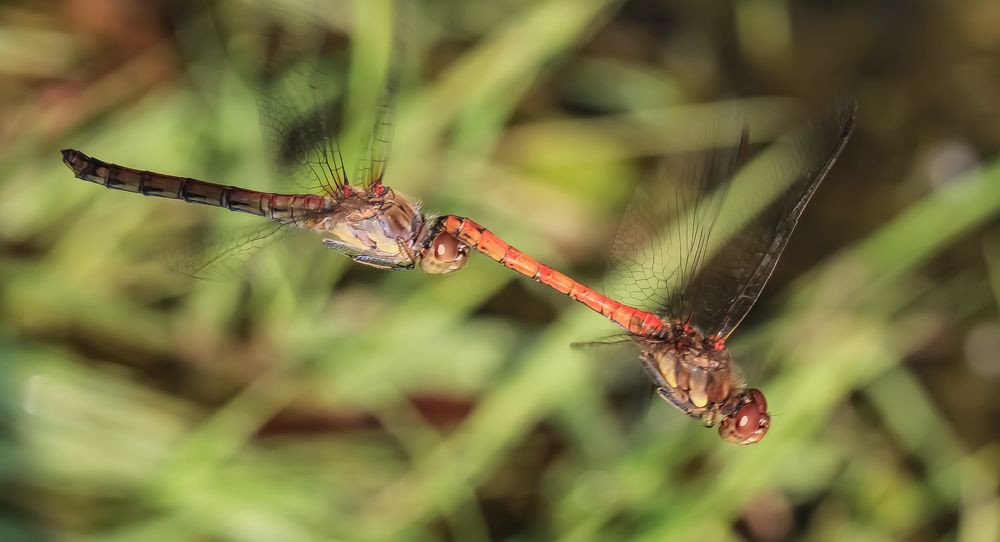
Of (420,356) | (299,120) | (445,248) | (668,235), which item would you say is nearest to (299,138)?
(299,120)

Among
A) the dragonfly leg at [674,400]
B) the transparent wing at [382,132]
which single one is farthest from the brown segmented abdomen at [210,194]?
the dragonfly leg at [674,400]

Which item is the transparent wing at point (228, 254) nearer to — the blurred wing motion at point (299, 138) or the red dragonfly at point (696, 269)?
the blurred wing motion at point (299, 138)

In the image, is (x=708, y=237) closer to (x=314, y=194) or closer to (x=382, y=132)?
(x=382, y=132)

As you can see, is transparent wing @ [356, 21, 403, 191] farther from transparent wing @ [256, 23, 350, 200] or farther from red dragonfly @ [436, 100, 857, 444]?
red dragonfly @ [436, 100, 857, 444]

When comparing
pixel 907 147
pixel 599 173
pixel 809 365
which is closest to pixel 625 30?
pixel 599 173

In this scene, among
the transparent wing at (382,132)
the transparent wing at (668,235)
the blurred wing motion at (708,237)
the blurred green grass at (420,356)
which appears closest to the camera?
the transparent wing at (382,132)

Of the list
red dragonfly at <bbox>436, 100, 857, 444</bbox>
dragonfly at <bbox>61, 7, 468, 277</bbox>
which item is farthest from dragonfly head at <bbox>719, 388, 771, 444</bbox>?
dragonfly at <bbox>61, 7, 468, 277</bbox>
